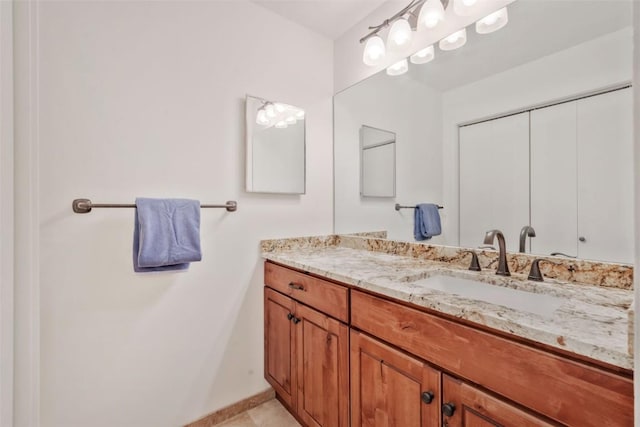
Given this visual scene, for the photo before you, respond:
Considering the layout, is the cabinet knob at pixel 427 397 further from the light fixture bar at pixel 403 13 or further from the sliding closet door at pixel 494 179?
the light fixture bar at pixel 403 13

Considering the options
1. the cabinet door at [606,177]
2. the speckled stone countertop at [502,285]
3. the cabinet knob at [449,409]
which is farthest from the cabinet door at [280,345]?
the cabinet door at [606,177]

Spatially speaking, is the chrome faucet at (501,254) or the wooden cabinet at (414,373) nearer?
the wooden cabinet at (414,373)

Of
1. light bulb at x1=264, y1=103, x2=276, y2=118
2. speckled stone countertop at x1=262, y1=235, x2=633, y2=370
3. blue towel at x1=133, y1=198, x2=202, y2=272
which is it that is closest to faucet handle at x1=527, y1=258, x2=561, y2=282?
speckled stone countertop at x1=262, y1=235, x2=633, y2=370

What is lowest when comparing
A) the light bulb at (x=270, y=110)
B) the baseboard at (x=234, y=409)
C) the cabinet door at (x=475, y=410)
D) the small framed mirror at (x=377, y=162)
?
the baseboard at (x=234, y=409)

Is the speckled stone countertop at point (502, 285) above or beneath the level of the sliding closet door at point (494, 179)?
beneath

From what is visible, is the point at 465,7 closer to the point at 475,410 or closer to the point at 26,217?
the point at 475,410

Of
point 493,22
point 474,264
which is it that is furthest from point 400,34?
point 474,264

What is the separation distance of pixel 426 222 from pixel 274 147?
97 centimetres

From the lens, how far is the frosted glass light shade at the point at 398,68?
1.57m

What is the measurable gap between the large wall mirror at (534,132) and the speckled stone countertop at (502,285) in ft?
0.44

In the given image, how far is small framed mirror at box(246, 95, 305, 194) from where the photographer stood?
5.16ft

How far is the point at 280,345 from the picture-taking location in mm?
1482

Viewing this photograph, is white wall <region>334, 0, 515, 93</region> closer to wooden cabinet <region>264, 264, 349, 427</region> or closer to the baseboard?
wooden cabinet <region>264, 264, 349, 427</region>

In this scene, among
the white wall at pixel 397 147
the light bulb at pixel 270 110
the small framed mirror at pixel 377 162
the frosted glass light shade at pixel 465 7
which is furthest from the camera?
the small framed mirror at pixel 377 162
